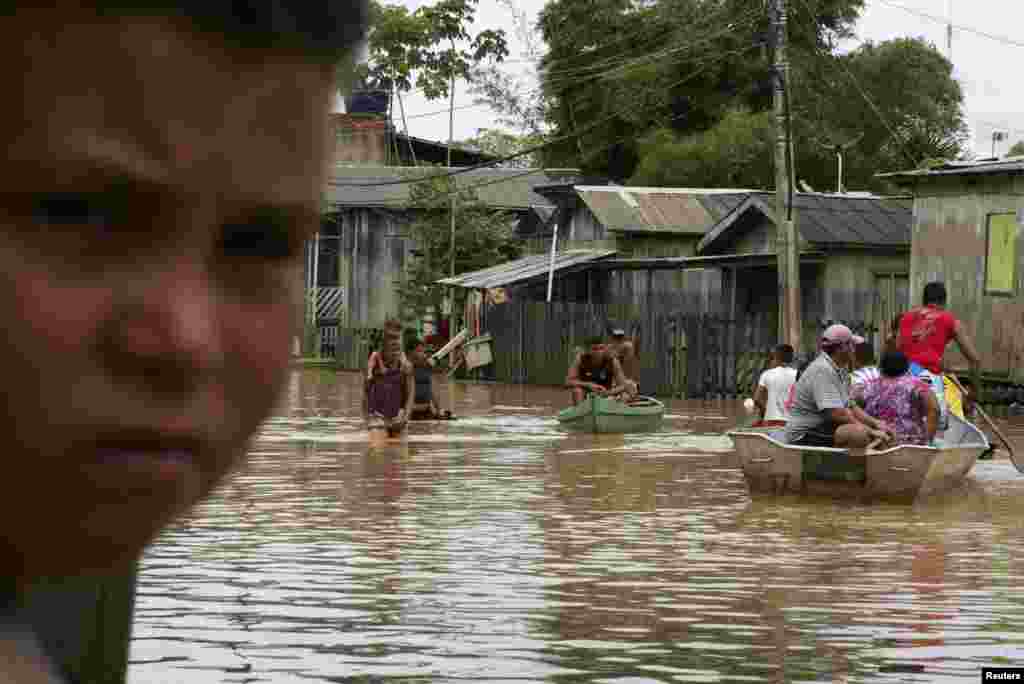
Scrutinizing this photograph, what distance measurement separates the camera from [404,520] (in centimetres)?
1496

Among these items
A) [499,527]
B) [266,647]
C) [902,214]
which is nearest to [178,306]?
[266,647]

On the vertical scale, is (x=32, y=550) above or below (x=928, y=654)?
above

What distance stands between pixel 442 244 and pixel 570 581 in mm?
44809

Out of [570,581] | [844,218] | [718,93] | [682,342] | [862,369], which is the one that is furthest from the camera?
[718,93]

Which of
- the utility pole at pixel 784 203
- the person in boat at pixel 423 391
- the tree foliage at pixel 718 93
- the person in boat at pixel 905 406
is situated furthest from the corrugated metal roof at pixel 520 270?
the person in boat at pixel 905 406

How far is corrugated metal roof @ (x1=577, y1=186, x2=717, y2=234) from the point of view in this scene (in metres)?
49.1

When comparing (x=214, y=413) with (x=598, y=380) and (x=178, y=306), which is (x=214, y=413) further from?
(x=598, y=380)

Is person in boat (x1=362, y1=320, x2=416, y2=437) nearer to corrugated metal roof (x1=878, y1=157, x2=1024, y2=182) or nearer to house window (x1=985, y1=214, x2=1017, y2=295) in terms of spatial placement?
house window (x1=985, y1=214, x2=1017, y2=295)

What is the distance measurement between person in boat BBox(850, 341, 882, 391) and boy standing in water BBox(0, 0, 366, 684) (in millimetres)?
18036

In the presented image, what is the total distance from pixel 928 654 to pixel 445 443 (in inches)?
629

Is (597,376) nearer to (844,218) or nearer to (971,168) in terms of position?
(971,168)

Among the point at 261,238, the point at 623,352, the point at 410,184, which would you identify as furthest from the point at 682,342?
the point at 261,238

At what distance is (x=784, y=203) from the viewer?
3416 cm

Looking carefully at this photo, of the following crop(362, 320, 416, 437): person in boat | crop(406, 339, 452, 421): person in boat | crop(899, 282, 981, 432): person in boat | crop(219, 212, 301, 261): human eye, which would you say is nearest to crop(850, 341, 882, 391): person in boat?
crop(899, 282, 981, 432): person in boat
